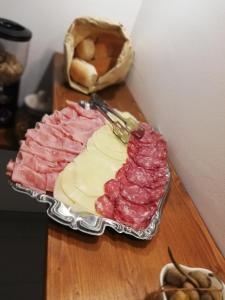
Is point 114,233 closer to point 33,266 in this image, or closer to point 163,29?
point 33,266

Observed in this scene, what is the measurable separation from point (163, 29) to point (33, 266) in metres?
1.13

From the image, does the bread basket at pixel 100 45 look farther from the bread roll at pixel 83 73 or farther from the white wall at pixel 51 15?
the white wall at pixel 51 15

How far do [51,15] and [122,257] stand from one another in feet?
4.52

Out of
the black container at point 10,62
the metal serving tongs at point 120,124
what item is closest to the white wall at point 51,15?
the black container at point 10,62

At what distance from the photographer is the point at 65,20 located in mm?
1606

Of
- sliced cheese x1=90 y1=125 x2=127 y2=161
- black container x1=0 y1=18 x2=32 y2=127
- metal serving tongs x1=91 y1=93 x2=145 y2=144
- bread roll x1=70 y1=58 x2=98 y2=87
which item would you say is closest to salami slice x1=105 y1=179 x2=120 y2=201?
sliced cheese x1=90 y1=125 x2=127 y2=161

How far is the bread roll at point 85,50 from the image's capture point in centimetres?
140

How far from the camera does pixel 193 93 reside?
959mm

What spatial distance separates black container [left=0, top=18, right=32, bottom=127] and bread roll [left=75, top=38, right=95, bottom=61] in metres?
0.23

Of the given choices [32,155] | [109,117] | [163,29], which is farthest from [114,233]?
[163,29]

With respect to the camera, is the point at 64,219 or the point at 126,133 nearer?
the point at 64,219

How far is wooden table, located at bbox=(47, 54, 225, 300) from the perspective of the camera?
55 centimetres

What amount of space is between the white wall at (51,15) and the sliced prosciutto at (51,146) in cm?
73

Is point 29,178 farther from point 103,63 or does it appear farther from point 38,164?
point 103,63
